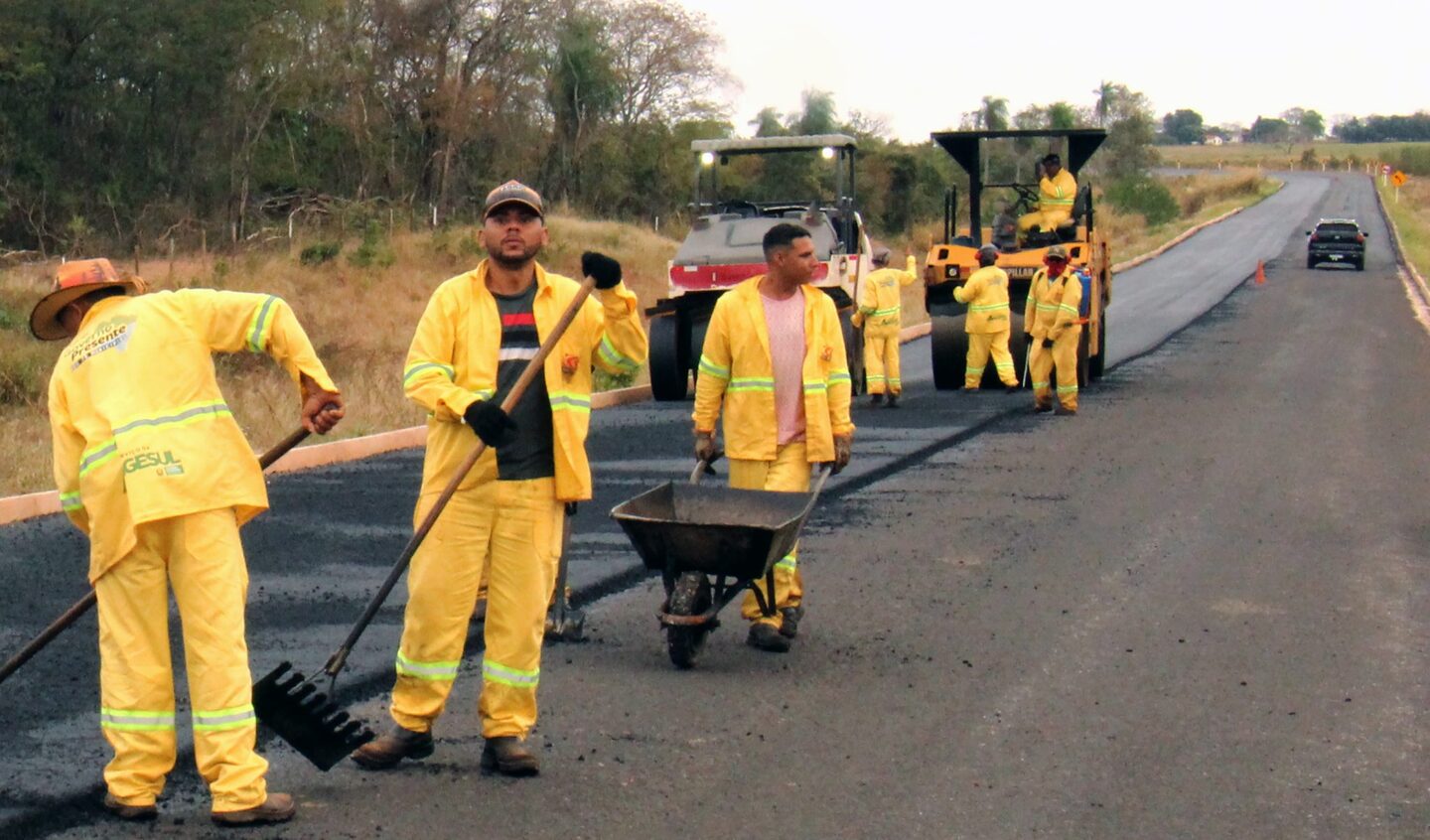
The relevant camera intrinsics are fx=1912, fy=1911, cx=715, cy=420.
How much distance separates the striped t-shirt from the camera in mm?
6039

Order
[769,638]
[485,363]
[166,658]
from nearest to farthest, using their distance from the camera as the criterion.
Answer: [166,658], [485,363], [769,638]

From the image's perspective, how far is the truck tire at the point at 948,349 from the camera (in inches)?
819

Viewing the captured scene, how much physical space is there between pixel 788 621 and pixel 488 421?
281cm

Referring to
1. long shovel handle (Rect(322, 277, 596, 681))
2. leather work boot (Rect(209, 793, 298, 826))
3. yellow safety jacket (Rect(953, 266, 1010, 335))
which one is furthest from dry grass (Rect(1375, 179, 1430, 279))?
leather work boot (Rect(209, 793, 298, 826))

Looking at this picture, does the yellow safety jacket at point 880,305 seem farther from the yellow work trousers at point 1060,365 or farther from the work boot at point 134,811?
the work boot at point 134,811

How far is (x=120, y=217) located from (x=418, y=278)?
771 centimetres

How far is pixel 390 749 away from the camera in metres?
5.98

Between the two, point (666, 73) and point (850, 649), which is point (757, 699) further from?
point (666, 73)

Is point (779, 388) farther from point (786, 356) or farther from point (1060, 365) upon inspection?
point (1060, 365)

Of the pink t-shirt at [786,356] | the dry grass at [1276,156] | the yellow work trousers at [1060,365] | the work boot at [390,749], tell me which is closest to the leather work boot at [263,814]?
the work boot at [390,749]

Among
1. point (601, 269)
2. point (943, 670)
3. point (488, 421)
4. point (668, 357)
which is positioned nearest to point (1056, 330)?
point (668, 357)

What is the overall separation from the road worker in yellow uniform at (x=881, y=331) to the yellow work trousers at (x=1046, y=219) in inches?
96.9

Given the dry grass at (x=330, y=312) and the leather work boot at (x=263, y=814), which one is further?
the dry grass at (x=330, y=312)

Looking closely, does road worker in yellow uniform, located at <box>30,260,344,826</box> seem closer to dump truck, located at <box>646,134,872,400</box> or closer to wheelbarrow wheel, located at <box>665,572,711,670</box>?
wheelbarrow wheel, located at <box>665,572,711,670</box>
